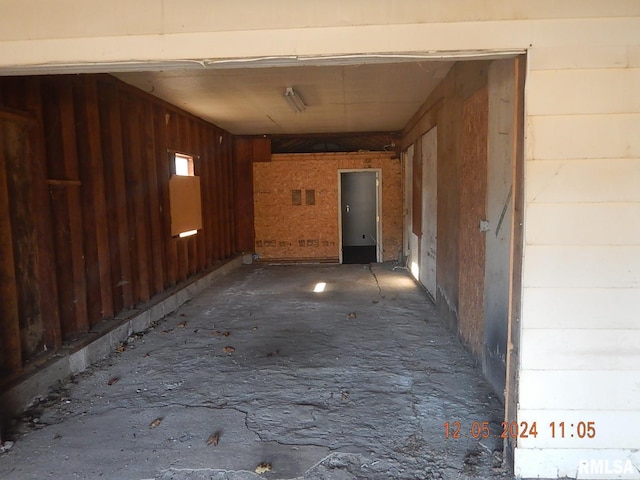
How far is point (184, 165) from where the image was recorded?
21.5ft

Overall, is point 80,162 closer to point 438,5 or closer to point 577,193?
point 438,5

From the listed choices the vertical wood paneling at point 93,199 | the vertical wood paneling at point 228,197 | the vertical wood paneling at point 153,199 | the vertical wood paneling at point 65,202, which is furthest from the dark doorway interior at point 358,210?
the vertical wood paneling at point 65,202

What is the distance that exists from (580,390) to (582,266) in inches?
23.2

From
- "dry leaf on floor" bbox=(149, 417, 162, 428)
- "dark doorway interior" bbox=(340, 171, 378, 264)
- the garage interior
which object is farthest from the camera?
"dark doorway interior" bbox=(340, 171, 378, 264)

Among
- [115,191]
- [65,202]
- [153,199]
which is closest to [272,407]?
[65,202]

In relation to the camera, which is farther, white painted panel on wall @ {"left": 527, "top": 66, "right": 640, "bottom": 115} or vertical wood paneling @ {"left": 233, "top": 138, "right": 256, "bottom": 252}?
vertical wood paneling @ {"left": 233, "top": 138, "right": 256, "bottom": 252}

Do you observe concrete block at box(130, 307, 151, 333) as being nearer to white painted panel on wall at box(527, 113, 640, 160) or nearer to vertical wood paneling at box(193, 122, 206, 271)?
vertical wood paneling at box(193, 122, 206, 271)

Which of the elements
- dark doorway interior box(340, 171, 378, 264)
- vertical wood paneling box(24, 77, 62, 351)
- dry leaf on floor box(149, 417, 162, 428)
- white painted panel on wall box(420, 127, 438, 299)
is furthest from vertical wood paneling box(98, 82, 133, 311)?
dark doorway interior box(340, 171, 378, 264)

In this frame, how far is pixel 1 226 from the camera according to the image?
2.94 m

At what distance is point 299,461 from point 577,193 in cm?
193

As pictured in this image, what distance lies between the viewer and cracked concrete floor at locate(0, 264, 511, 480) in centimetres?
228

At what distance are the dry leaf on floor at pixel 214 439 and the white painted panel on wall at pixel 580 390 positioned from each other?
1.67 meters

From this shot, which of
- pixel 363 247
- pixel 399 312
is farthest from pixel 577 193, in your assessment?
pixel 363 247

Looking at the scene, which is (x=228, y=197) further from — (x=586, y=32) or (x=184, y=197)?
(x=586, y=32)
